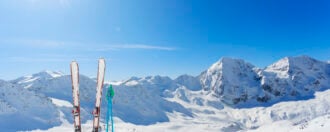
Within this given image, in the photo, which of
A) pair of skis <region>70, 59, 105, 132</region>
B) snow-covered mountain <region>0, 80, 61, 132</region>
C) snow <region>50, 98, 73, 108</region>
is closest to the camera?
pair of skis <region>70, 59, 105, 132</region>

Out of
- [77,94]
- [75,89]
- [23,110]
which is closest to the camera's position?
[77,94]

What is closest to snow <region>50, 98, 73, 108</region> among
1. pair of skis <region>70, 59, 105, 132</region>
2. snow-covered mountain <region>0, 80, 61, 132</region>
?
snow-covered mountain <region>0, 80, 61, 132</region>

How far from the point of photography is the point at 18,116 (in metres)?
91.8

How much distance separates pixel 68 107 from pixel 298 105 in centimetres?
14157

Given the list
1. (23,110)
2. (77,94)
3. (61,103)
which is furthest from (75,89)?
(61,103)

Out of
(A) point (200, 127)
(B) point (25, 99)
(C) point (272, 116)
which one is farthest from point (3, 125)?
(C) point (272, 116)

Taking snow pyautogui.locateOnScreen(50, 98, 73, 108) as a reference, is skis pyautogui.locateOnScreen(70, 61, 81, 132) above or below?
above

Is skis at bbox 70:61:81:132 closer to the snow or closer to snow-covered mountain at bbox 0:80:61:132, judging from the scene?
snow-covered mountain at bbox 0:80:61:132

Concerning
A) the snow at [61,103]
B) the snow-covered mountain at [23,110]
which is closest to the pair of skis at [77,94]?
the snow-covered mountain at [23,110]

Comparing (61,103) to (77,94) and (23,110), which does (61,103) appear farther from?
(77,94)

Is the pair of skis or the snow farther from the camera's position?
the snow

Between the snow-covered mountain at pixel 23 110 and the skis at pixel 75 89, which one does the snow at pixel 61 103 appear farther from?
the skis at pixel 75 89

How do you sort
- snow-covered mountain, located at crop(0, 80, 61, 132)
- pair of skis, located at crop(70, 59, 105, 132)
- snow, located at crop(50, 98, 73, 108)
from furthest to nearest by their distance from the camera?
snow, located at crop(50, 98, 73, 108), snow-covered mountain, located at crop(0, 80, 61, 132), pair of skis, located at crop(70, 59, 105, 132)

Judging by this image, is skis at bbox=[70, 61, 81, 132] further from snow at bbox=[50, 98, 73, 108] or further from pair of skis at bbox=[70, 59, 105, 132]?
snow at bbox=[50, 98, 73, 108]
